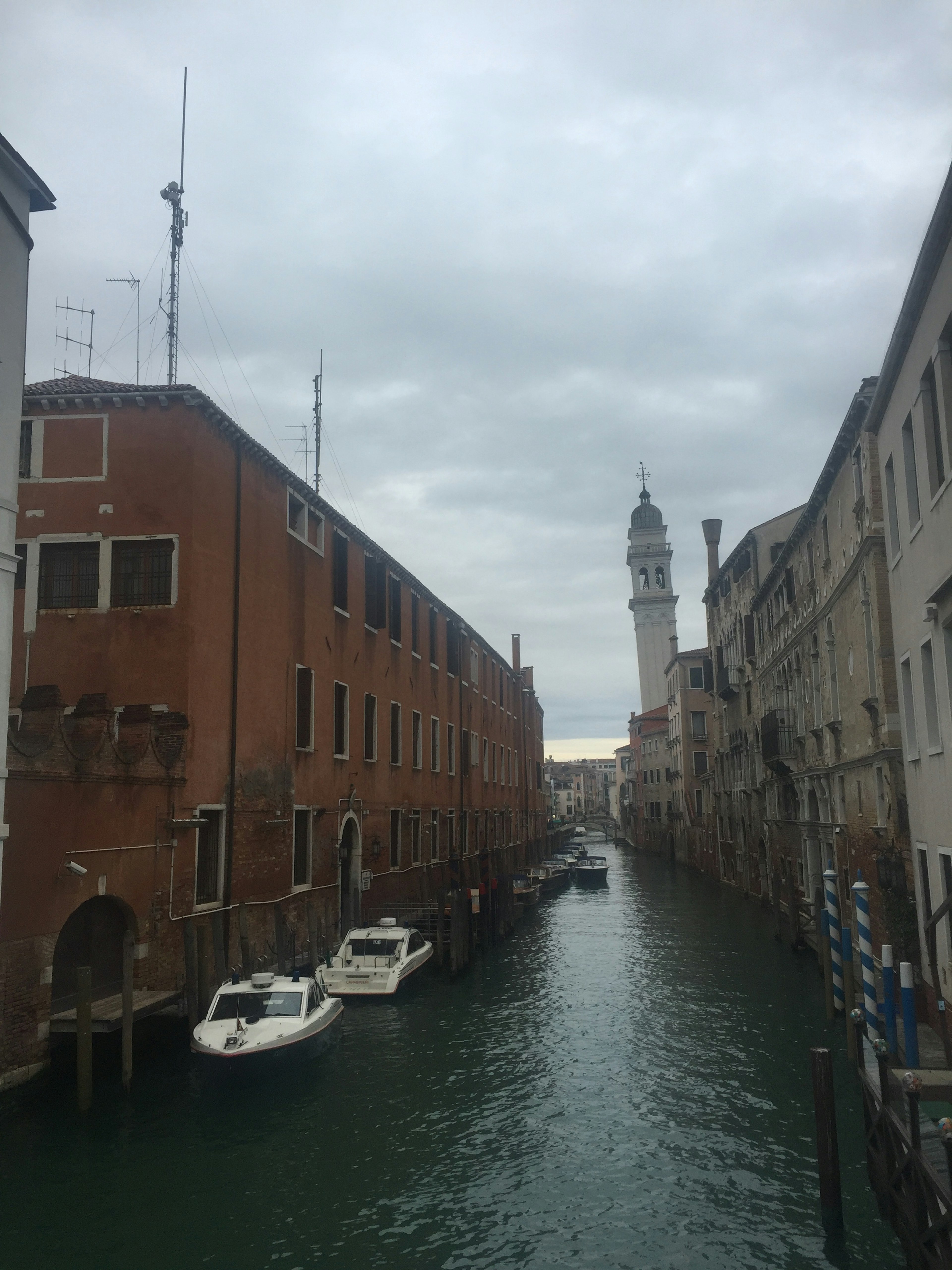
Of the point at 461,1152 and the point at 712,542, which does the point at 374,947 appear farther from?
the point at 712,542

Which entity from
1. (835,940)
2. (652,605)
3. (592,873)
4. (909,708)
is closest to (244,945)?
(835,940)

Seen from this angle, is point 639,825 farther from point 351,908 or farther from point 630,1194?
point 630,1194

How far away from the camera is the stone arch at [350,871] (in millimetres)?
25016

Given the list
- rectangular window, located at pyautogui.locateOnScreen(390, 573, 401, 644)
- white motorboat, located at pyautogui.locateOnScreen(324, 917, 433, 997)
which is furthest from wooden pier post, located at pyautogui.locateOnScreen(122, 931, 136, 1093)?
rectangular window, located at pyautogui.locateOnScreen(390, 573, 401, 644)

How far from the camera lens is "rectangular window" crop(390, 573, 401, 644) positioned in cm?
3023

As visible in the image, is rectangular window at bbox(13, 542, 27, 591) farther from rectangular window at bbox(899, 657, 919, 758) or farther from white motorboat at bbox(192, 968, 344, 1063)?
rectangular window at bbox(899, 657, 919, 758)

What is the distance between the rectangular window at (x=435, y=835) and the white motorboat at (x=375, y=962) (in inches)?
434

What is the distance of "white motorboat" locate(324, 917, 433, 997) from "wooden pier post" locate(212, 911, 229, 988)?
2.96 metres

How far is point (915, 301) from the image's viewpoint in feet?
40.5

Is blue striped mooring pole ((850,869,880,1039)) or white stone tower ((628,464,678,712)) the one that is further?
white stone tower ((628,464,678,712))

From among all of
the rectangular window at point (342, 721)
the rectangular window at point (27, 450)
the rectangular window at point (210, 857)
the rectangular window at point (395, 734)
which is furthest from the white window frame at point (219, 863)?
the rectangular window at point (395, 734)

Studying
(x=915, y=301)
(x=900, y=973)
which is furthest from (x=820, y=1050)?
(x=915, y=301)

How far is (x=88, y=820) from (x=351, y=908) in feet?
36.9

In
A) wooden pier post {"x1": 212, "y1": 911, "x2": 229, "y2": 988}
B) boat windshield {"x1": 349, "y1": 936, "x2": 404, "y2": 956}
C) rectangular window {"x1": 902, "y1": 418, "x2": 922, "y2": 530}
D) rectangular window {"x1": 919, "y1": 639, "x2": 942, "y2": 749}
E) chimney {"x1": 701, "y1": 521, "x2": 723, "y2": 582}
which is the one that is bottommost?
boat windshield {"x1": 349, "y1": 936, "x2": 404, "y2": 956}
